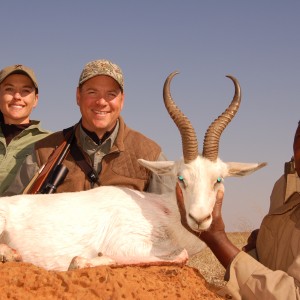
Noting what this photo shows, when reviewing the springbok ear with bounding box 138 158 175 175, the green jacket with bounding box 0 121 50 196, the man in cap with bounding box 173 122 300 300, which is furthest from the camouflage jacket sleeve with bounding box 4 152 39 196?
the man in cap with bounding box 173 122 300 300

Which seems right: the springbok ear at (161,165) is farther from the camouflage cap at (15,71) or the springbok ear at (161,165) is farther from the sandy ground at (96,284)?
the camouflage cap at (15,71)

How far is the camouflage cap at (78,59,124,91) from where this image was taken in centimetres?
668

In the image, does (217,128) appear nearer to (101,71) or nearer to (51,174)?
(101,71)

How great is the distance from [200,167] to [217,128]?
0.53 meters

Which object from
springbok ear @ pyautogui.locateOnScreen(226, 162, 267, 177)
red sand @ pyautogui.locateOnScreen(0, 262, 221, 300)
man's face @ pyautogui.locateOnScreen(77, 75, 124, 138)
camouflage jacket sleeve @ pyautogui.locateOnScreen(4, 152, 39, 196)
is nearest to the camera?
red sand @ pyautogui.locateOnScreen(0, 262, 221, 300)

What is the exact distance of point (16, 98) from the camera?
28.9 feet

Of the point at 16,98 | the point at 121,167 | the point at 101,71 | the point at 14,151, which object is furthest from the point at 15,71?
the point at 121,167

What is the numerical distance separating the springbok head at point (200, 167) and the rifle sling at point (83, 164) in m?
1.02

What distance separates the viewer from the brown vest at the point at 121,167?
21.1 ft

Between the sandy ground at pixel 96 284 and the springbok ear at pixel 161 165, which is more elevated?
the springbok ear at pixel 161 165

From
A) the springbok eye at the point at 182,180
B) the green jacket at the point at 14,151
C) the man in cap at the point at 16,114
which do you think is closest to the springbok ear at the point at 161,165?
the springbok eye at the point at 182,180

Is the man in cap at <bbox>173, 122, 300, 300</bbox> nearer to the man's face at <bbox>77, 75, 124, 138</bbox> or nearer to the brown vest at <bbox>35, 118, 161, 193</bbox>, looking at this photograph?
the brown vest at <bbox>35, 118, 161, 193</bbox>

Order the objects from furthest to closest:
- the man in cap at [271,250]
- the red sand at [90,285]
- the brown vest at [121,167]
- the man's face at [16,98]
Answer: the man's face at [16,98], the brown vest at [121,167], the man in cap at [271,250], the red sand at [90,285]

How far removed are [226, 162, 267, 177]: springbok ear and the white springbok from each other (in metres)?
0.01
